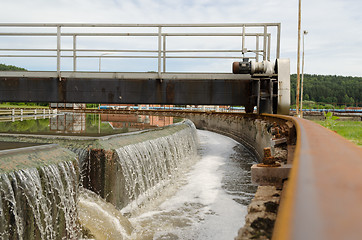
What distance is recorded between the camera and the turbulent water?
574 centimetres

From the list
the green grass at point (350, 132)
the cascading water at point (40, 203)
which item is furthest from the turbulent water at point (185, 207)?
the green grass at point (350, 132)

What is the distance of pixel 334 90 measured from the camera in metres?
126

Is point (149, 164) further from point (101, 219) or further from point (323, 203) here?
point (323, 203)

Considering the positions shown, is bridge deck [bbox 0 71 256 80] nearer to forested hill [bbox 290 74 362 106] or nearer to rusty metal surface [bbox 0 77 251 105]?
rusty metal surface [bbox 0 77 251 105]

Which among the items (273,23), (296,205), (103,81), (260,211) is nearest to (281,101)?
(273,23)

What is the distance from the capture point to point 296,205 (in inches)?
27.1

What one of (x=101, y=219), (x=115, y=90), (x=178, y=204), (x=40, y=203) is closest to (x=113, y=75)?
(x=115, y=90)

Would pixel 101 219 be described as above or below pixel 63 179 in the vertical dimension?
below

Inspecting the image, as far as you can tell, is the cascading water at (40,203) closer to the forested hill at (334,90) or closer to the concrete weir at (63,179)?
the concrete weir at (63,179)

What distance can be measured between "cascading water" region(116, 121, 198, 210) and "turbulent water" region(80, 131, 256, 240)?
0.03 metres

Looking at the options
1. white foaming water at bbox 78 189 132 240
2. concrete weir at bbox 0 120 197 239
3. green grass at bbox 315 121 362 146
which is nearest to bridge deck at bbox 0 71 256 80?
concrete weir at bbox 0 120 197 239

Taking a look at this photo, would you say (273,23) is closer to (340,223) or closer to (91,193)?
(91,193)

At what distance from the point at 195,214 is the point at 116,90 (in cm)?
452

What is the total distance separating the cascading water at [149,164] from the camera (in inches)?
272
